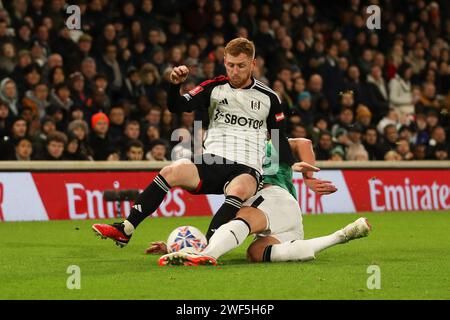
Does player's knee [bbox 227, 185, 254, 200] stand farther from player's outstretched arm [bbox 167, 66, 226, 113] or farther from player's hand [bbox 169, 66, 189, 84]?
player's hand [bbox 169, 66, 189, 84]

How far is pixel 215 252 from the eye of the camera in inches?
308

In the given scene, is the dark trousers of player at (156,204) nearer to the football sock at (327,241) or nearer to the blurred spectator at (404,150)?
the football sock at (327,241)

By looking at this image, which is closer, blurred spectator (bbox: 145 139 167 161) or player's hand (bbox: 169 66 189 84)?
player's hand (bbox: 169 66 189 84)

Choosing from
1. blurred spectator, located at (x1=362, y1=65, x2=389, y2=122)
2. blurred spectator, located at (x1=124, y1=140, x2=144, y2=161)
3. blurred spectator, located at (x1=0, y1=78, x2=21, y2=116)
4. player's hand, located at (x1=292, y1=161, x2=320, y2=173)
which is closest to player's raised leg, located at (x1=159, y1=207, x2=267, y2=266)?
player's hand, located at (x1=292, y1=161, x2=320, y2=173)

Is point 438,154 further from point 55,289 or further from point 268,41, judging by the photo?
point 55,289

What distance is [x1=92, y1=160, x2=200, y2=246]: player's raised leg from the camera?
8266mm

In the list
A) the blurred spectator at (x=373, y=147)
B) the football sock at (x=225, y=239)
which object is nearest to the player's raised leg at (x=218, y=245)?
the football sock at (x=225, y=239)

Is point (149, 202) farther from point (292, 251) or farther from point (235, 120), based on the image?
point (292, 251)

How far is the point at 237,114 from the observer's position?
880 cm

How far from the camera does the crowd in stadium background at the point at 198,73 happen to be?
14.9m

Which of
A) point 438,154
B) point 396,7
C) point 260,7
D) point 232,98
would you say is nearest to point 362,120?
point 438,154

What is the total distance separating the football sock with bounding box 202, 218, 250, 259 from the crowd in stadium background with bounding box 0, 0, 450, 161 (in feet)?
21.2

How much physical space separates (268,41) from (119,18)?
9.86 ft

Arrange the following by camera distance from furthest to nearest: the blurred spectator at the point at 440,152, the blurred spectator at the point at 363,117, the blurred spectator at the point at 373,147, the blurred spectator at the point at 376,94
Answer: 1. the blurred spectator at the point at 376,94
2. the blurred spectator at the point at 440,152
3. the blurred spectator at the point at 363,117
4. the blurred spectator at the point at 373,147
